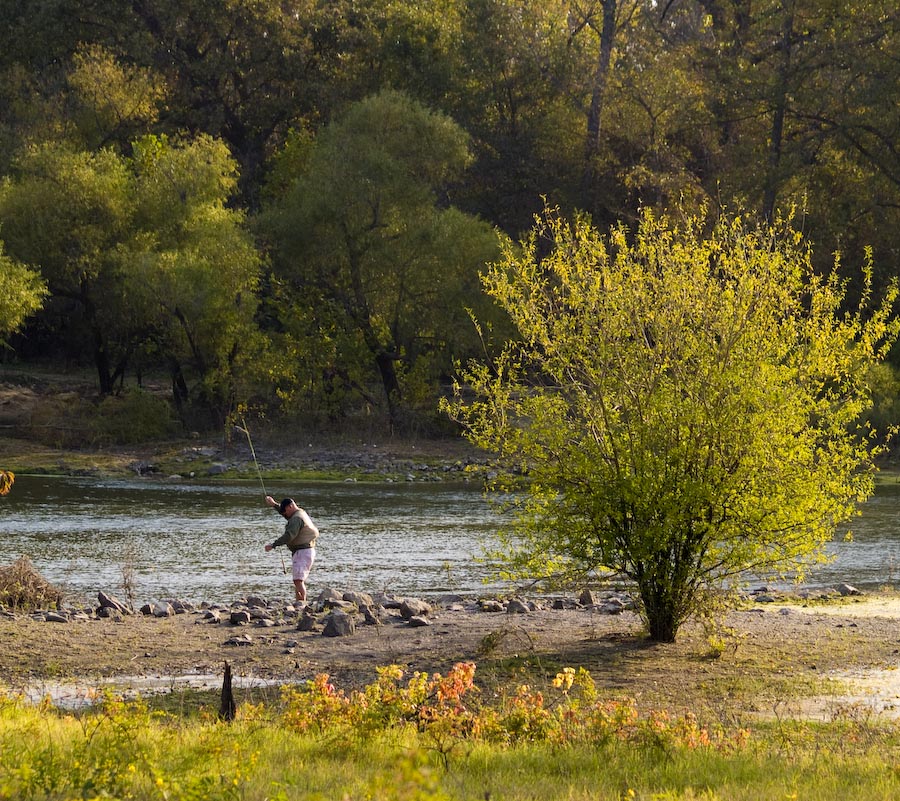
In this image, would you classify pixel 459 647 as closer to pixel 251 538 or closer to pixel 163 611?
pixel 163 611

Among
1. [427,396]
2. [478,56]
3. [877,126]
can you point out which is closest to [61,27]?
[478,56]

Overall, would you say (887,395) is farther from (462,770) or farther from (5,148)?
(462,770)

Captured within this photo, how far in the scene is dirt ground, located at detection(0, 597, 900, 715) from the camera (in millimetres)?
14242

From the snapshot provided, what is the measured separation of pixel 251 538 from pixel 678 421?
1613 cm

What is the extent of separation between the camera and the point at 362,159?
5088 cm

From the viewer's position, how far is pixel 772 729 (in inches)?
466

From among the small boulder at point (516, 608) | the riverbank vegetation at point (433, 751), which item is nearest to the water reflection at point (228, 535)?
the small boulder at point (516, 608)

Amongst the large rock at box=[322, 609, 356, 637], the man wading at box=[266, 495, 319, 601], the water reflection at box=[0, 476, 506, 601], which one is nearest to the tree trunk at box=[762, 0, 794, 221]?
the water reflection at box=[0, 476, 506, 601]

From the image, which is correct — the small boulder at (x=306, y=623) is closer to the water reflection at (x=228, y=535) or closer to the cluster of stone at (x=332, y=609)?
the cluster of stone at (x=332, y=609)

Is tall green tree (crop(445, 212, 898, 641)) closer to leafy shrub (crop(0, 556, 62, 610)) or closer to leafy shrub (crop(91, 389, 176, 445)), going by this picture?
leafy shrub (crop(0, 556, 62, 610))

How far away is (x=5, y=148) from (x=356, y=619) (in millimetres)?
42901

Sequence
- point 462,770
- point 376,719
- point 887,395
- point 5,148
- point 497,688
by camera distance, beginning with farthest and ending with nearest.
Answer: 1. point 5,148
2. point 887,395
3. point 497,688
4. point 376,719
5. point 462,770

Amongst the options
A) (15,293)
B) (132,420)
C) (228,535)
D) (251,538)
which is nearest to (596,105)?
(132,420)

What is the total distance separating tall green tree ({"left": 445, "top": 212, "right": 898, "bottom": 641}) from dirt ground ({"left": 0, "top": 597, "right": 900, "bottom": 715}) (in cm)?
104
